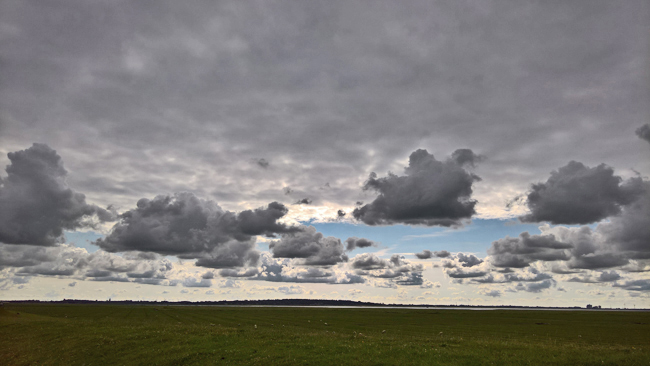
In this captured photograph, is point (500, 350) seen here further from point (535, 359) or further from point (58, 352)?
point (58, 352)

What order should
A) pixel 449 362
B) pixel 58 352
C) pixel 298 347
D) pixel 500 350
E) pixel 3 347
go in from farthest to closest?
pixel 3 347
pixel 58 352
pixel 298 347
pixel 500 350
pixel 449 362

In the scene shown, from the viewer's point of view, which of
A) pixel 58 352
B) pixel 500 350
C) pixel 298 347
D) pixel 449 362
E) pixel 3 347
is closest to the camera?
pixel 449 362

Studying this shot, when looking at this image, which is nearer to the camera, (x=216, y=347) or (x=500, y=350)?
(x=500, y=350)

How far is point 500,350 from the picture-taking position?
102 feet

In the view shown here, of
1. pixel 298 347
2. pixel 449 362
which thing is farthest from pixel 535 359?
pixel 298 347

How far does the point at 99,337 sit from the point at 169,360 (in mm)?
18291

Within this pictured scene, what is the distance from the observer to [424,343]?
3422 cm

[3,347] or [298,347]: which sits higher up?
[298,347]

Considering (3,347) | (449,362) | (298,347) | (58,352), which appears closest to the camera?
(449,362)

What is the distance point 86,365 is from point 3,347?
1832 cm

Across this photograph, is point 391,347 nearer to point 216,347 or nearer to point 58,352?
point 216,347

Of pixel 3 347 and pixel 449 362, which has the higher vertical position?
pixel 449 362

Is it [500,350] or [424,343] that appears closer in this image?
[500,350]

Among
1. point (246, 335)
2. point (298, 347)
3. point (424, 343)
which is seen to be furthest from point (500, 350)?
point (246, 335)
